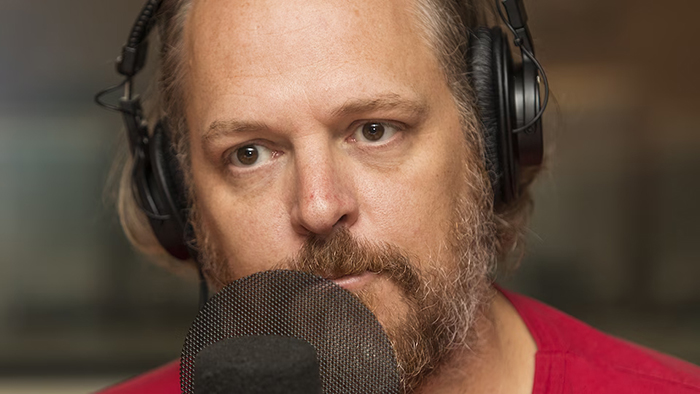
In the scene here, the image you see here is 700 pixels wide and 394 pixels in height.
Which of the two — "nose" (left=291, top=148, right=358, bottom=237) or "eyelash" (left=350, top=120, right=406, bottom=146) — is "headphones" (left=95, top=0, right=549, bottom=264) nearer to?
"eyelash" (left=350, top=120, right=406, bottom=146)

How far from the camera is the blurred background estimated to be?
2.91 meters

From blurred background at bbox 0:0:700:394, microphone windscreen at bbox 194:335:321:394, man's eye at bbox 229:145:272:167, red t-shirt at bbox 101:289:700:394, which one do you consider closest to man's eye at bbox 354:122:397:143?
man's eye at bbox 229:145:272:167

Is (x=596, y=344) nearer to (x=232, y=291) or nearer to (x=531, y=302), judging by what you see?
(x=531, y=302)

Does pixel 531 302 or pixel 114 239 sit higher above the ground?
pixel 531 302

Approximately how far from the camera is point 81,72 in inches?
119

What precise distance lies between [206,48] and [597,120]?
2.10 m

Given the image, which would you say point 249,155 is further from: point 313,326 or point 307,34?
point 313,326

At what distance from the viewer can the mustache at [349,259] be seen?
107 cm

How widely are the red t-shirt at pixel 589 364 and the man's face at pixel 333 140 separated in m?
0.24

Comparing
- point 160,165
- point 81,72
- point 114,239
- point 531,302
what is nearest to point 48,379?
point 114,239

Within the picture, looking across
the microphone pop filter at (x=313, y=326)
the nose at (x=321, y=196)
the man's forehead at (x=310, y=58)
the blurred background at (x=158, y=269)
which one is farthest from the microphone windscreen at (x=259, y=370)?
the blurred background at (x=158, y=269)

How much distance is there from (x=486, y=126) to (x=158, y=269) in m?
2.03

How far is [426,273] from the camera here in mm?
1155

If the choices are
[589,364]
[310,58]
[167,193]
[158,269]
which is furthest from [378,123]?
[158,269]
